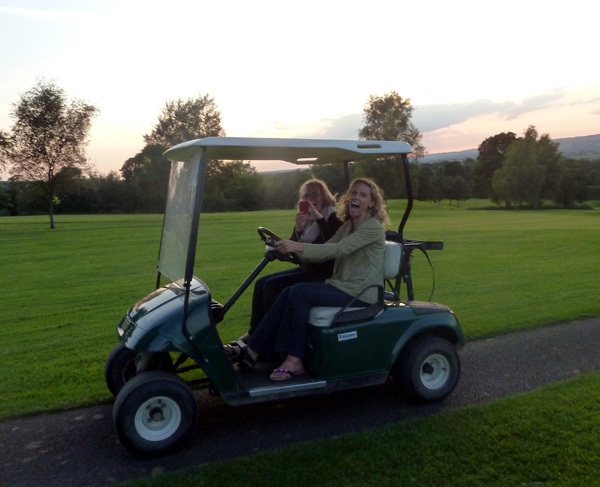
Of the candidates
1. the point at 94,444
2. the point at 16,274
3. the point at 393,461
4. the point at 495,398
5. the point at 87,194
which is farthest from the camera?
the point at 87,194

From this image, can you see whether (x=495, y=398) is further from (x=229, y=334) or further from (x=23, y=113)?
(x=23, y=113)

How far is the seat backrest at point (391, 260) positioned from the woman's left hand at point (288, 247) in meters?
0.88

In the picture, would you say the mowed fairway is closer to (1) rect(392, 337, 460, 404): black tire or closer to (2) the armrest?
(1) rect(392, 337, 460, 404): black tire

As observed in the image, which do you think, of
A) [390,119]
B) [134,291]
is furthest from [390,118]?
[134,291]

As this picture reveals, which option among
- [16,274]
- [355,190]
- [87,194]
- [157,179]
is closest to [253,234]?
[16,274]

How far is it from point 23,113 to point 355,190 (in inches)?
1320

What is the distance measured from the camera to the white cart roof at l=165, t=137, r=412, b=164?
13.1ft

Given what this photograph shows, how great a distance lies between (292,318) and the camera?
425cm

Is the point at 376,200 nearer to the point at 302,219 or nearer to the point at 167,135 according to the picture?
the point at 302,219

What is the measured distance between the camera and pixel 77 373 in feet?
17.9

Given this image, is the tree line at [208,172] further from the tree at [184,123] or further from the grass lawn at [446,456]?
the grass lawn at [446,456]

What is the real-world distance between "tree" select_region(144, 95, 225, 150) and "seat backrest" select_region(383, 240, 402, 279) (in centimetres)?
4936

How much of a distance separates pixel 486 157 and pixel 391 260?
2857 inches

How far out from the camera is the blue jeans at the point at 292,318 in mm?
4242
